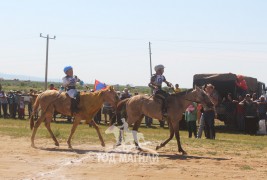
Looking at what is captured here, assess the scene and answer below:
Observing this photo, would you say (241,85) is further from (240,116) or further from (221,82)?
(240,116)

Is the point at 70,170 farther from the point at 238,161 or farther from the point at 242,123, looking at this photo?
the point at 242,123

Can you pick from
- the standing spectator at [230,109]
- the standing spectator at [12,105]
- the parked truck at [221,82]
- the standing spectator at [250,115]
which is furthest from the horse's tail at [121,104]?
the standing spectator at [12,105]

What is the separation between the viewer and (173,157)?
12266 millimetres

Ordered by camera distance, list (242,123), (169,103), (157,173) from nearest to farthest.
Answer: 1. (157,173)
2. (169,103)
3. (242,123)

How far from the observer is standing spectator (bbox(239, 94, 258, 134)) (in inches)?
931

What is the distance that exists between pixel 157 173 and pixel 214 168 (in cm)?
147

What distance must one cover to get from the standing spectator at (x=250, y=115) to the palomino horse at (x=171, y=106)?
11008 millimetres

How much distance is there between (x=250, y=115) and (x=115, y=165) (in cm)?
1455

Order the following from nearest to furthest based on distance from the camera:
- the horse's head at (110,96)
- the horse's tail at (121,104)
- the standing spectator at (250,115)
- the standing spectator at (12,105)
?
the horse's head at (110,96) < the horse's tail at (121,104) < the standing spectator at (250,115) < the standing spectator at (12,105)

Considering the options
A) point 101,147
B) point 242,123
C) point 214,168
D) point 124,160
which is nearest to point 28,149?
point 101,147

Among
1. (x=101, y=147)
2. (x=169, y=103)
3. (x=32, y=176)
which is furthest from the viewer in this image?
(x=101, y=147)

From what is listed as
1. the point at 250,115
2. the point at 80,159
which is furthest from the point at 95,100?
the point at 250,115

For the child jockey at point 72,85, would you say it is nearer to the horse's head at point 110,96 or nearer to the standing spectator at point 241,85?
the horse's head at point 110,96

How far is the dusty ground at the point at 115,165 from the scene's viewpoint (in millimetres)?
9539
